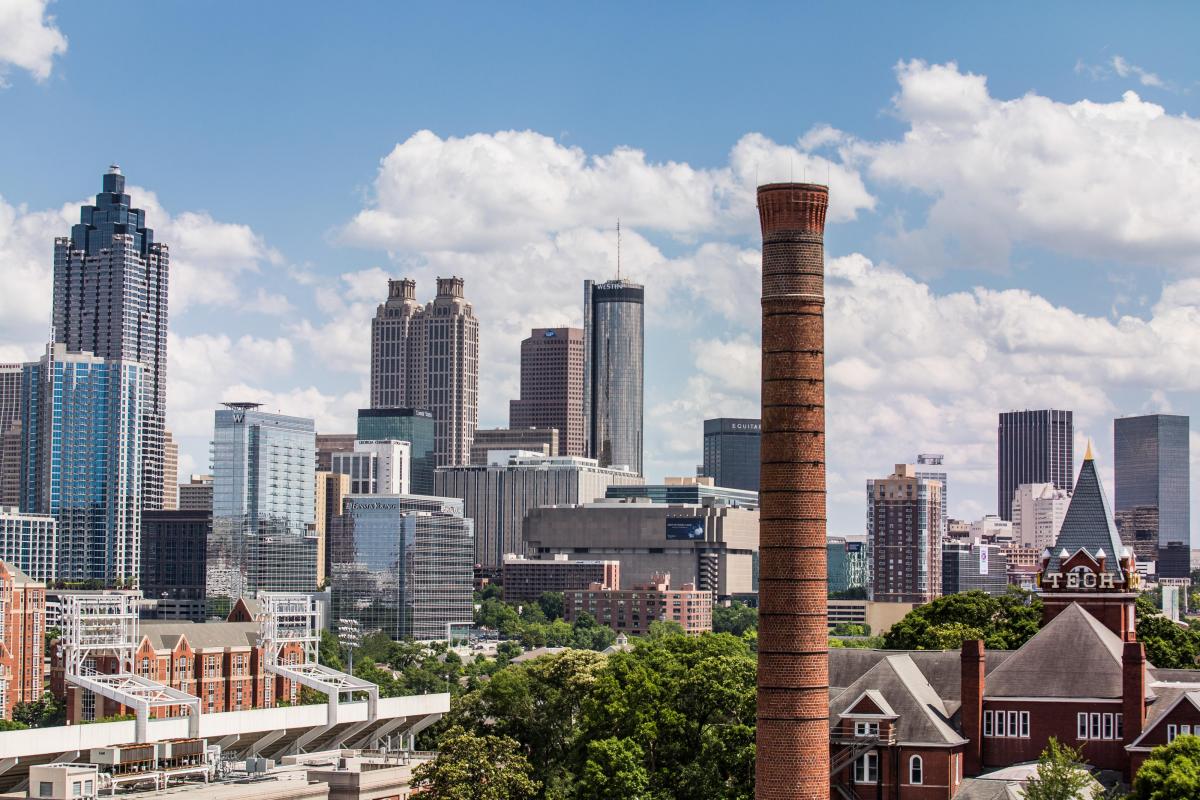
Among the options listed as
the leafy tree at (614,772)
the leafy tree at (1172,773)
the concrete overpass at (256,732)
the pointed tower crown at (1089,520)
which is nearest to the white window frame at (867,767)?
the leafy tree at (614,772)

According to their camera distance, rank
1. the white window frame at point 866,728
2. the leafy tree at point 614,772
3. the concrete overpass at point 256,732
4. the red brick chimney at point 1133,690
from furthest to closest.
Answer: the concrete overpass at point 256,732
the leafy tree at point 614,772
the white window frame at point 866,728
the red brick chimney at point 1133,690

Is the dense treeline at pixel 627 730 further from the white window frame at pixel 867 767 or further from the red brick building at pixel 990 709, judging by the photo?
the red brick building at pixel 990 709

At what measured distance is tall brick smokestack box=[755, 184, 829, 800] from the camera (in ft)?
276

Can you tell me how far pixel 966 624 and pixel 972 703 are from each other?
43.6 m

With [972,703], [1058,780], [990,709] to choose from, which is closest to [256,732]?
[972,703]

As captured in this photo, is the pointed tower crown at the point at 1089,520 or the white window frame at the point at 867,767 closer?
the white window frame at the point at 867,767

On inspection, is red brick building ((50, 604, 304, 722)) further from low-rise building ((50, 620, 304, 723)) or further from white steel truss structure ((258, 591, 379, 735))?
white steel truss structure ((258, 591, 379, 735))

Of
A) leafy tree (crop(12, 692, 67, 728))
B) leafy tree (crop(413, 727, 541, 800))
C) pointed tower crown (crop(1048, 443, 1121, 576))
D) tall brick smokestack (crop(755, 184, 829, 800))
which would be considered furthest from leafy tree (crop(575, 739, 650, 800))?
leafy tree (crop(12, 692, 67, 728))

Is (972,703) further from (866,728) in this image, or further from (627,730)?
(627,730)

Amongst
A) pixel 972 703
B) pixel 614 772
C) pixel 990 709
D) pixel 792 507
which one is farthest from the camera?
pixel 614 772

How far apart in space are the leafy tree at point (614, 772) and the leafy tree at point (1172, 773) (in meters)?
27.9

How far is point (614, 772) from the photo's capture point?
105 meters

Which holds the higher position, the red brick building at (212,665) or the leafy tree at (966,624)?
the leafy tree at (966,624)

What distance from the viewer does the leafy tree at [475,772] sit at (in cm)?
10750
